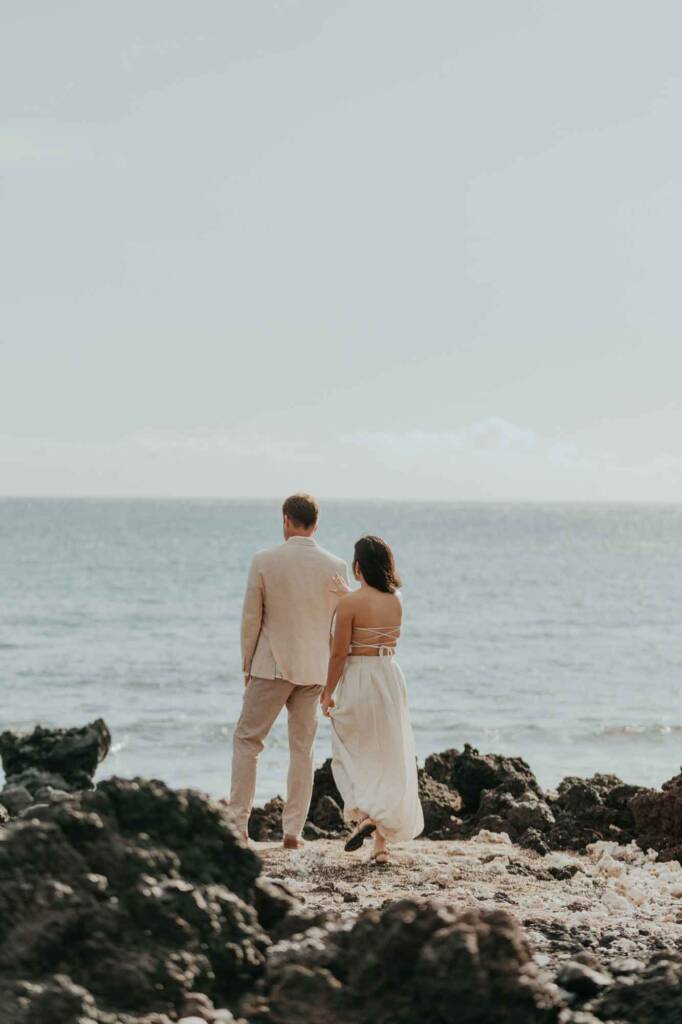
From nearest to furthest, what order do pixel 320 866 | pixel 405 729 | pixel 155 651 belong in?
1. pixel 320 866
2. pixel 405 729
3. pixel 155 651

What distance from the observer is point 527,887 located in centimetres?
797

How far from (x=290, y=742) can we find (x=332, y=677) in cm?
67

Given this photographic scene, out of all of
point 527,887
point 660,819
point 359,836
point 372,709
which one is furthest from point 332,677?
point 660,819

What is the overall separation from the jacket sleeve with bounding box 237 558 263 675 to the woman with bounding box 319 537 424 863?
569 mm

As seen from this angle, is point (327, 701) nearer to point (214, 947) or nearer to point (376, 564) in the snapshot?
point (376, 564)

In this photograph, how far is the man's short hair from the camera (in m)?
8.92

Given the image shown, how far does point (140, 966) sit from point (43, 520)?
151 m

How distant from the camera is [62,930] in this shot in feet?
12.6

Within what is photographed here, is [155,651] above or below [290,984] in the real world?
below

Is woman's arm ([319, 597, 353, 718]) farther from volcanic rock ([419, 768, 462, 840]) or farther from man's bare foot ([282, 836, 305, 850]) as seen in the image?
volcanic rock ([419, 768, 462, 840])

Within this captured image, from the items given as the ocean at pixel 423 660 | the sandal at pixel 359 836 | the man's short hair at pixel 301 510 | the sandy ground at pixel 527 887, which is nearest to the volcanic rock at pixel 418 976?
the sandy ground at pixel 527 887

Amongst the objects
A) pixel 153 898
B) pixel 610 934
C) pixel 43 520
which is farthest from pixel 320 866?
pixel 43 520

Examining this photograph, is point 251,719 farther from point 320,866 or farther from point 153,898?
point 153,898

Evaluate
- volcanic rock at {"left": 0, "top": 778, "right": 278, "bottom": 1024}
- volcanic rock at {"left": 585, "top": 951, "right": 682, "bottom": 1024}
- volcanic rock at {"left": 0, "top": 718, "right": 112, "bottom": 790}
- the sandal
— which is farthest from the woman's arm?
volcanic rock at {"left": 0, "top": 718, "right": 112, "bottom": 790}
